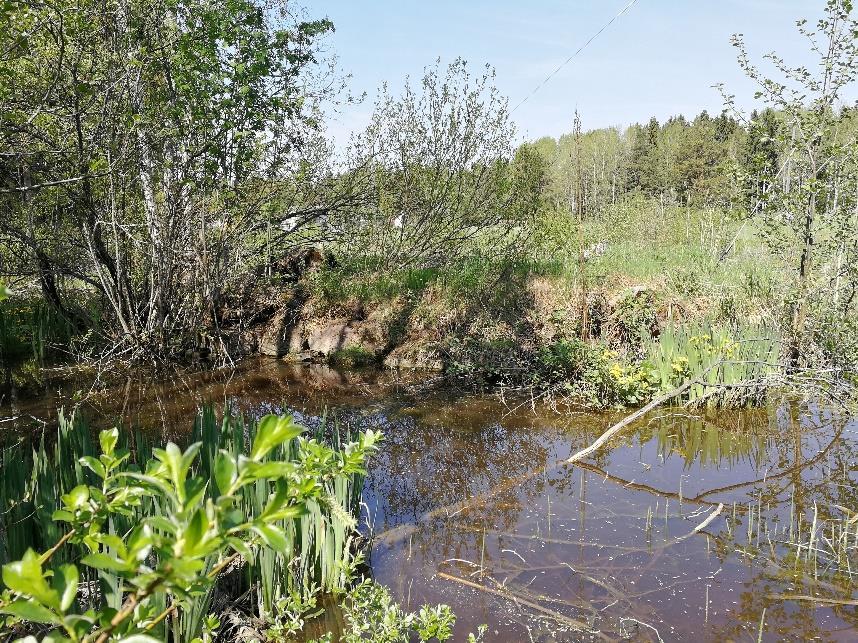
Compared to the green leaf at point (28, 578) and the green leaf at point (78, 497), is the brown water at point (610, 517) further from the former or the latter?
the green leaf at point (28, 578)

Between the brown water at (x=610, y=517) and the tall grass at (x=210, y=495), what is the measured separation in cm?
51

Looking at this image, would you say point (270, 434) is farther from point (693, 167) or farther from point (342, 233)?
point (693, 167)

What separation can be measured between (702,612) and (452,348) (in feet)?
17.9

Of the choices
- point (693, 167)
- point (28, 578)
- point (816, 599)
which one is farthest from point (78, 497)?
point (693, 167)

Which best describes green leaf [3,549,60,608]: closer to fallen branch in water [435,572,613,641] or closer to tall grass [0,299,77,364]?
fallen branch in water [435,572,613,641]

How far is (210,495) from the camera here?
9.57 ft

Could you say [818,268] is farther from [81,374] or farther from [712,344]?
[81,374]

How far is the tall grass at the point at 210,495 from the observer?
2654 mm

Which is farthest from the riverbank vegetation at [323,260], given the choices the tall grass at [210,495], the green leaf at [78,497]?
the green leaf at [78,497]

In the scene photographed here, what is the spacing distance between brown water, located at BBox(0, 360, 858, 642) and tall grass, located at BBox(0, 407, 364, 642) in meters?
0.51

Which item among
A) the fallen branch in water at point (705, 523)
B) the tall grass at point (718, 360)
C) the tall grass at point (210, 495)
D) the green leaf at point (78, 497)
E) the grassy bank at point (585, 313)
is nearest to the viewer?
the green leaf at point (78, 497)

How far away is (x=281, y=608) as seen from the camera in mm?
2729

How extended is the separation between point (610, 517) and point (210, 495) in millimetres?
2613

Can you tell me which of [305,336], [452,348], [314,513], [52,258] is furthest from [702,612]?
[52,258]
